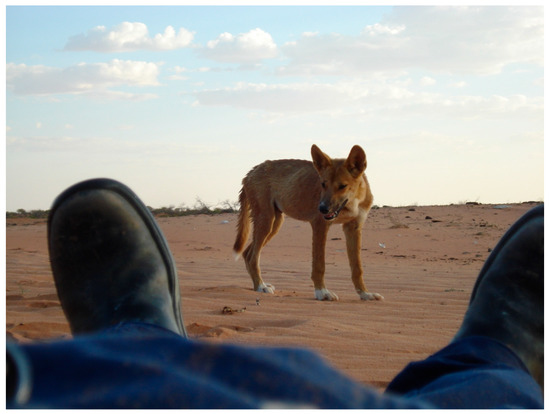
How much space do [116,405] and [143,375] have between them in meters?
0.08

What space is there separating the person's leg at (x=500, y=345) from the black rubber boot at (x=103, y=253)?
49.2 inches

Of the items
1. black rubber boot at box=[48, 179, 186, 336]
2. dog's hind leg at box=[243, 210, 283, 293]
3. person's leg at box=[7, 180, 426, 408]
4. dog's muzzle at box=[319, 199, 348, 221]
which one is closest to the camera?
person's leg at box=[7, 180, 426, 408]

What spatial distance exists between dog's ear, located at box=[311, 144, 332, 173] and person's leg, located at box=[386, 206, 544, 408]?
3722 millimetres

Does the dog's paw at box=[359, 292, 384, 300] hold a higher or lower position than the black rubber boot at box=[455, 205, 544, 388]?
lower

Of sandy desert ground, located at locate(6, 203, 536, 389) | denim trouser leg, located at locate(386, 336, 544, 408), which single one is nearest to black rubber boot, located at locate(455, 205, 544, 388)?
Answer: denim trouser leg, located at locate(386, 336, 544, 408)

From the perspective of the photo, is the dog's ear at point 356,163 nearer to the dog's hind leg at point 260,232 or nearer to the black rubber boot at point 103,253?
the dog's hind leg at point 260,232

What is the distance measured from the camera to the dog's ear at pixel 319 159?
22.2 ft

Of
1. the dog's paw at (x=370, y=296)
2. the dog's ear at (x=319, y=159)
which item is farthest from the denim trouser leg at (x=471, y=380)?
the dog's ear at (x=319, y=159)

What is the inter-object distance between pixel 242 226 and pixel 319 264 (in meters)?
1.72

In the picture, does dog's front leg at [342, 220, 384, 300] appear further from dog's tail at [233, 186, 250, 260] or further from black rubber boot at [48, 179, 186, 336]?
black rubber boot at [48, 179, 186, 336]

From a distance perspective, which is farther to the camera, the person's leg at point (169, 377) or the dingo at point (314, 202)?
the dingo at point (314, 202)

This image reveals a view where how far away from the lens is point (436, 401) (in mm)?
1722

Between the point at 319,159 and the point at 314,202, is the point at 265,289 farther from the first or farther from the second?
the point at 319,159

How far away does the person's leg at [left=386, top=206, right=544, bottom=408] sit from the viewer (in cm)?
Result: 184
